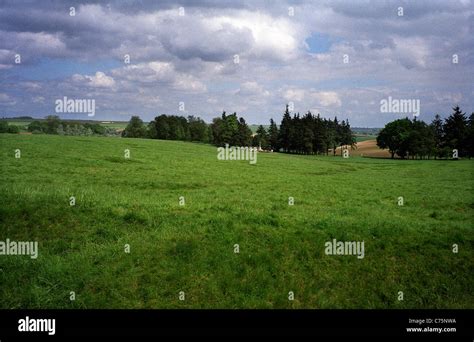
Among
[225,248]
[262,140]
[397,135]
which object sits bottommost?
[225,248]

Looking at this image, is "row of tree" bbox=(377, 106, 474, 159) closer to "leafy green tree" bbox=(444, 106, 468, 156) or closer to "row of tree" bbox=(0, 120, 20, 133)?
"leafy green tree" bbox=(444, 106, 468, 156)

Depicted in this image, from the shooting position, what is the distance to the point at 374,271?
39.7 ft

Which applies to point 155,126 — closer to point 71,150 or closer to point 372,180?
point 71,150

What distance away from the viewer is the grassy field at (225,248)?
10.9 m

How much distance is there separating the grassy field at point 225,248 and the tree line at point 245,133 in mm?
15648

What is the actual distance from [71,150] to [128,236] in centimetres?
2357
